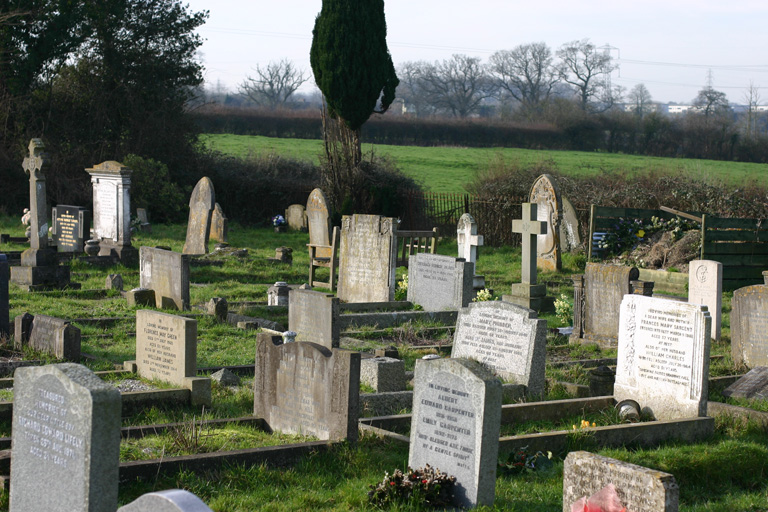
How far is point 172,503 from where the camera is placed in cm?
364

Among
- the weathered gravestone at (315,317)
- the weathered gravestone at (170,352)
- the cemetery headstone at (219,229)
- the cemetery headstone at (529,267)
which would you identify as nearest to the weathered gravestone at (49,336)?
the weathered gravestone at (170,352)

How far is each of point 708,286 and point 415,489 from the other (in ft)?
24.7

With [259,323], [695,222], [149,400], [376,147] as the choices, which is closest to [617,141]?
[376,147]

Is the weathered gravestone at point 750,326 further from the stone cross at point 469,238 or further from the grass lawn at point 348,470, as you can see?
the stone cross at point 469,238

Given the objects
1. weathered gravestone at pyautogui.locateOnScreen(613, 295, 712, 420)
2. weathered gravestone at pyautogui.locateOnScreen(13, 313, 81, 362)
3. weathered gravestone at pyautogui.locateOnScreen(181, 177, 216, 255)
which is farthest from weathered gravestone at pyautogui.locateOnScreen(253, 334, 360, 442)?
weathered gravestone at pyautogui.locateOnScreen(181, 177, 216, 255)

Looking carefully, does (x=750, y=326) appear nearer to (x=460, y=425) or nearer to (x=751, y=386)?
(x=751, y=386)

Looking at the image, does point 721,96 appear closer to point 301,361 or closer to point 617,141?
point 617,141

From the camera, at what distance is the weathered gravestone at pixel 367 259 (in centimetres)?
1478

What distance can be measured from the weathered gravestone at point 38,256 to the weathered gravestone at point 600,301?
8.58m

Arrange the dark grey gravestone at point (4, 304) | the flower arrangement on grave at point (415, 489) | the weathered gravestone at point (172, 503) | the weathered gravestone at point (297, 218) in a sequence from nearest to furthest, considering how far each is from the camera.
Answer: the weathered gravestone at point (172, 503), the flower arrangement on grave at point (415, 489), the dark grey gravestone at point (4, 304), the weathered gravestone at point (297, 218)

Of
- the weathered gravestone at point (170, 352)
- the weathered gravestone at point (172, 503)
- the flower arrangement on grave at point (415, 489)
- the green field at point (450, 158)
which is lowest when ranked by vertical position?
the flower arrangement on grave at point (415, 489)

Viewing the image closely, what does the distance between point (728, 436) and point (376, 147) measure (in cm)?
3898

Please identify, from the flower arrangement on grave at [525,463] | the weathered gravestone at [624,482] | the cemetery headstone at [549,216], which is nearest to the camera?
the weathered gravestone at [624,482]

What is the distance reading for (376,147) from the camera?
4609 centimetres
